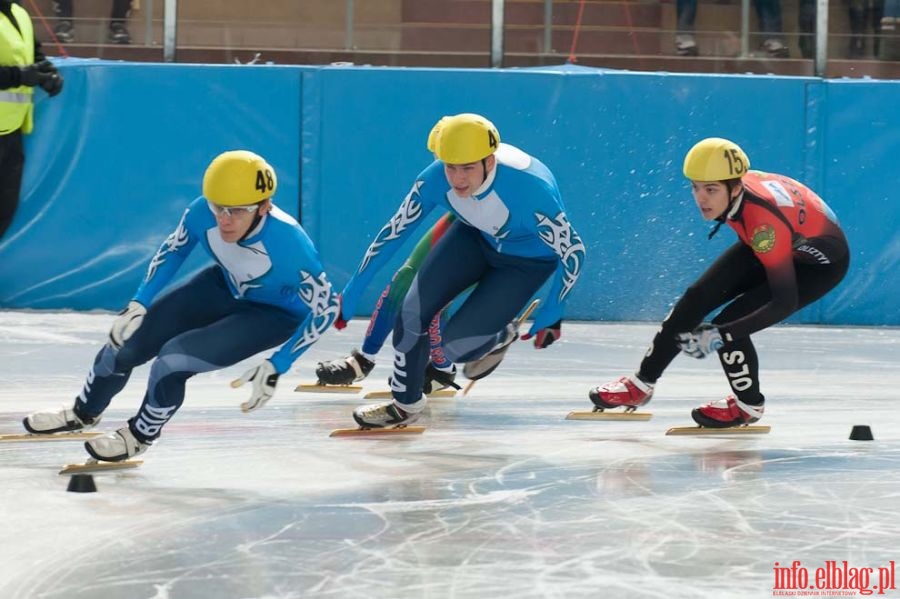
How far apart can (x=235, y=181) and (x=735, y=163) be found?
6.64 ft

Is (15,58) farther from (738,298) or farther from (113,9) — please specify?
(738,298)

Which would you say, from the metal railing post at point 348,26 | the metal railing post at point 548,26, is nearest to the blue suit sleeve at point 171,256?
the metal railing post at point 348,26

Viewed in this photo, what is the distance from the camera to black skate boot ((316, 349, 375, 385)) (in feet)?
22.7

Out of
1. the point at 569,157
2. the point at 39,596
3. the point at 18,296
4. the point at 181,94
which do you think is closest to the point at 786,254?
the point at 39,596

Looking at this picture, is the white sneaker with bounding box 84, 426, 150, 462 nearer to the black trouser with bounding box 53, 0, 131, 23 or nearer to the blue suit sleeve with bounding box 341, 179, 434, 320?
the blue suit sleeve with bounding box 341, 179, 434, 320

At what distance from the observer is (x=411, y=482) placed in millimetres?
5020

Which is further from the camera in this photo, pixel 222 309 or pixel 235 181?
pixel 222 309

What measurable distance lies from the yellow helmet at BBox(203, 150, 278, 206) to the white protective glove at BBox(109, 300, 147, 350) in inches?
19.1

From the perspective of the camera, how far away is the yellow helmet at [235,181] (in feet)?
16.3

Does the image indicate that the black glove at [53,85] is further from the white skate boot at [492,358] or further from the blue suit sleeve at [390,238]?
the white skate boot at [492,358]

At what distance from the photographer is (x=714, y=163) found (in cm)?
579

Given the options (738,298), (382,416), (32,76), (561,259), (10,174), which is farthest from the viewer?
(10,174)

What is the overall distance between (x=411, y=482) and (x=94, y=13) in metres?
5.53

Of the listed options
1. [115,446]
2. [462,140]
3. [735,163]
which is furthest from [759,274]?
[115,446]
